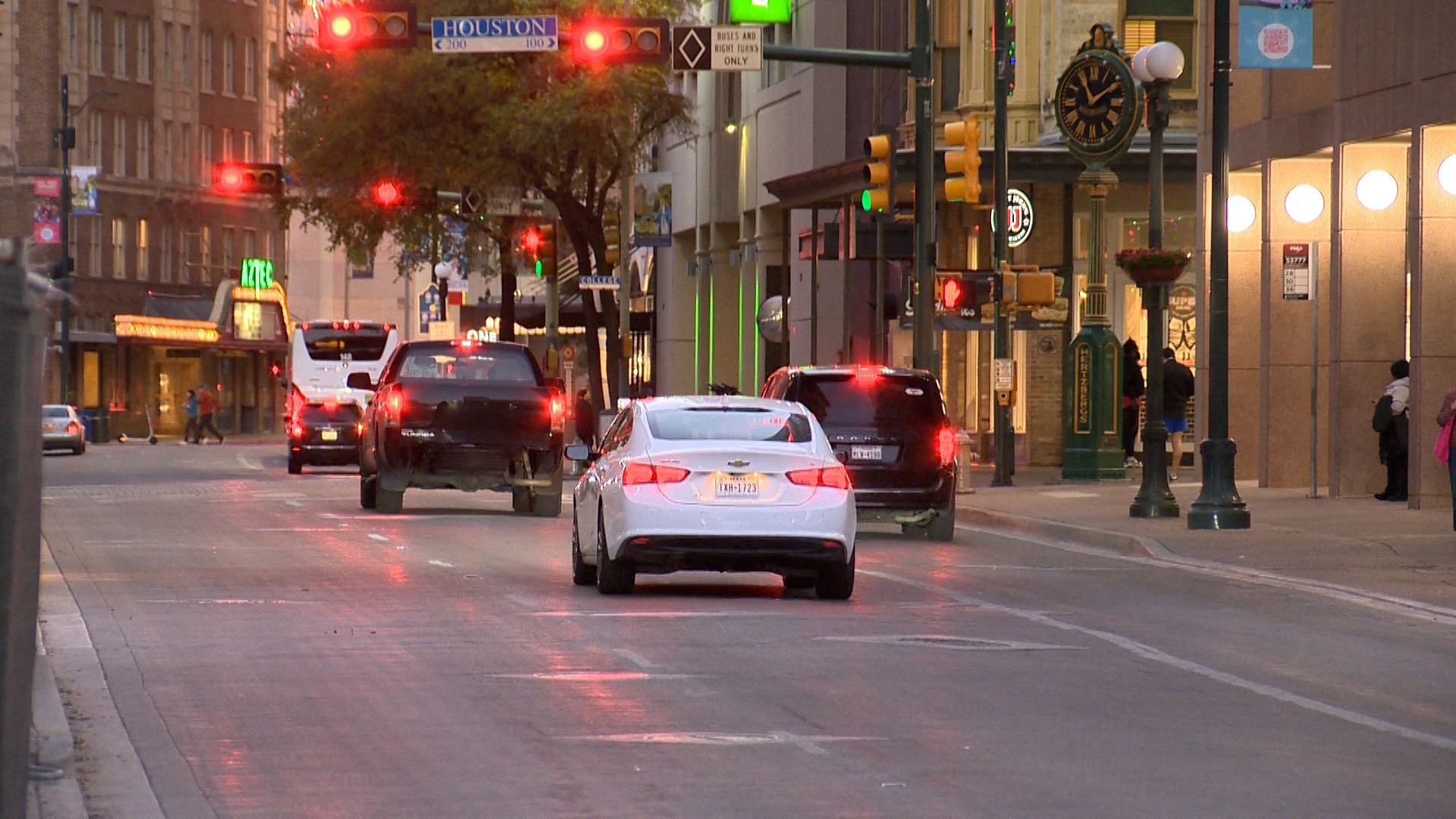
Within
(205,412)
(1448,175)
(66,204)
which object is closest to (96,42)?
(66,204)

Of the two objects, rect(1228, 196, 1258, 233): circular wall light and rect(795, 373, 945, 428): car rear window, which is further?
rect(1228, 196, 1258, 233): circular wall light

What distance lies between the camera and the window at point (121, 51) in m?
88.5

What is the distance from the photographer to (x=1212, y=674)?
521 inches

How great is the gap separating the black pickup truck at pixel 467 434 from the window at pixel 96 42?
6158cm

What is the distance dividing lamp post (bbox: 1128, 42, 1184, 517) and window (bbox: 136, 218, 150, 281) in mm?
67199

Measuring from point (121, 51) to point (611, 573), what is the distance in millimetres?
75550

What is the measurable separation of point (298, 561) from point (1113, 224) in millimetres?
24583

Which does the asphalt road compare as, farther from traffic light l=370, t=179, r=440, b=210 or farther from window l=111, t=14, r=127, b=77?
window l=111, t=14, r=127, b=77

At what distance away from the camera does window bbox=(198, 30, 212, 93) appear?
93.7 meters

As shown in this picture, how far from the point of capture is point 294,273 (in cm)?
12044

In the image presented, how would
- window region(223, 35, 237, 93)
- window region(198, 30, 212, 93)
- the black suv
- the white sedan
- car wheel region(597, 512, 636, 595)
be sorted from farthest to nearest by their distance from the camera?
1. window region(223, 35, 237, 93)
2. window region(198, 30, 212, 93)
3. the black suv
4. car wheel region(597, 512, 636, 595)
5. the white sedan


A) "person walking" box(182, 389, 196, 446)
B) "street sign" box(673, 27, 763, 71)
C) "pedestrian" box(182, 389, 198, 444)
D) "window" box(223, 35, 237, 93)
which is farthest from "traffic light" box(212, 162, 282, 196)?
"window" box(223, 35, 237, 93)

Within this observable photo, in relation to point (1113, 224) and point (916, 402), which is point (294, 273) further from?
point (916, 402)

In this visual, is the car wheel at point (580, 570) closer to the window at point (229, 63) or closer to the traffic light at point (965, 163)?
the traffic light at point (965, 163)
